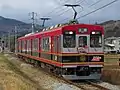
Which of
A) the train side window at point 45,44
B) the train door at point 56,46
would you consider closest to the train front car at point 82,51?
the train door at point 56,46

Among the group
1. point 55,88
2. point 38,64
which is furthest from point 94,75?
point 38,64

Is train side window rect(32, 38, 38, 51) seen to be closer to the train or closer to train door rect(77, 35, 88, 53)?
the train

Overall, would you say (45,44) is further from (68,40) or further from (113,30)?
(113,30)

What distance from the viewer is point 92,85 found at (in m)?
18.6

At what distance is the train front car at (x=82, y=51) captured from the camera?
19.8m

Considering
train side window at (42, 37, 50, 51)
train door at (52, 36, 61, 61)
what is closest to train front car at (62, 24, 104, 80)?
train door at (52, 36, 61, 61)

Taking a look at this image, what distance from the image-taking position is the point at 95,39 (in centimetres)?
2047

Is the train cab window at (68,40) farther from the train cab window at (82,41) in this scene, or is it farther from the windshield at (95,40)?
the windshield at (95,40)

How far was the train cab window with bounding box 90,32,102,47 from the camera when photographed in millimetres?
20370

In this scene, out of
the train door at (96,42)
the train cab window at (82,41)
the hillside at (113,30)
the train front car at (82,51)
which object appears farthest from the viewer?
the hillside at (113,30)

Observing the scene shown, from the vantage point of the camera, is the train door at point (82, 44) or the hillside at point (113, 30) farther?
the hillside at point (113, 30)

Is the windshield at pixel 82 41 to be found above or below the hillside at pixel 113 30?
below

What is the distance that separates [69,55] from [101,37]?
7.08 feet

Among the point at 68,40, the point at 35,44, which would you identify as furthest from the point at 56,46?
the point at 35,44
